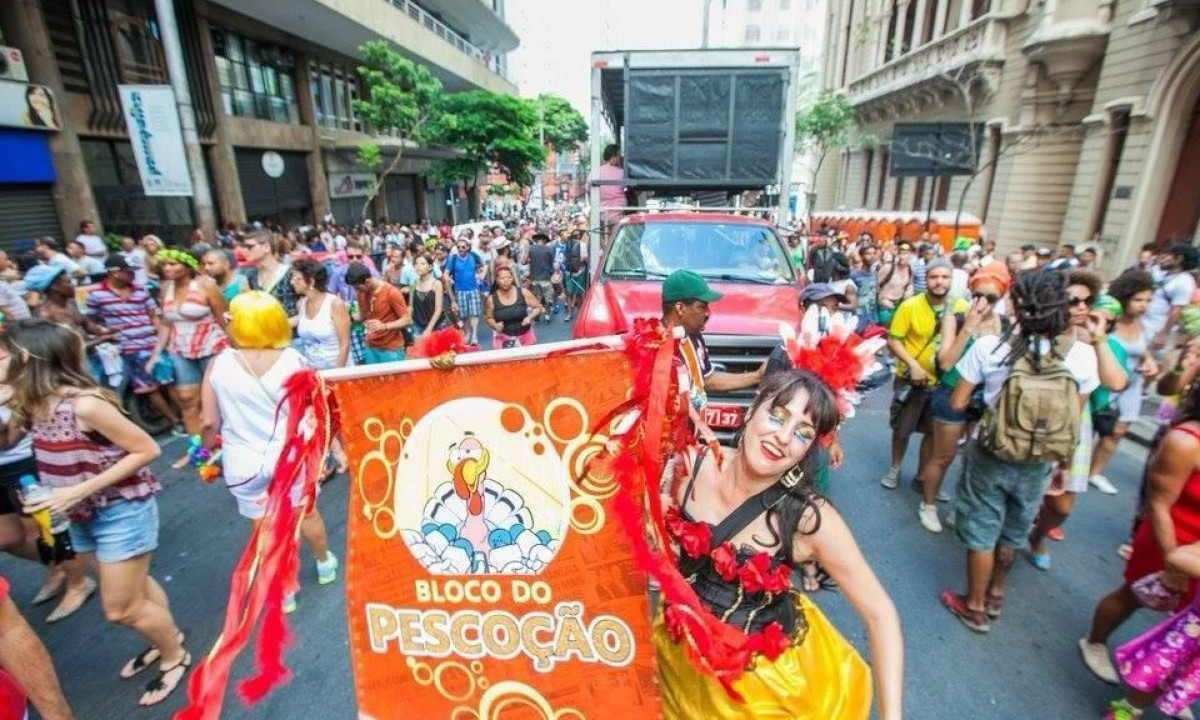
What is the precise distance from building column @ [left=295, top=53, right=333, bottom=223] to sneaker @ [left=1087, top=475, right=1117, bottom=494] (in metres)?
22.0

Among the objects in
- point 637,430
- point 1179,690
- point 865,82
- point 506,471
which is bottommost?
point 1179,690

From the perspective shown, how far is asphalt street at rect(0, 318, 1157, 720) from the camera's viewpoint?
273cm

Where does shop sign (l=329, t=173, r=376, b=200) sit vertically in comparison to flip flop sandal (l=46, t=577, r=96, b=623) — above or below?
above

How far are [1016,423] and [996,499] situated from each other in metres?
0.46

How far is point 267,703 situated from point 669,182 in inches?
256

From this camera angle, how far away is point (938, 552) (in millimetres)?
3867

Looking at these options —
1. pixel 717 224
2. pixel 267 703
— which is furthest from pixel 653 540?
pixel 717 224

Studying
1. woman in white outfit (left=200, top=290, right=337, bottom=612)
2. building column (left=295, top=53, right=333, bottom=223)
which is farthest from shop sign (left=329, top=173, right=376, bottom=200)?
woman in white outfit (left=200, top=290, right=337, bottom=612)

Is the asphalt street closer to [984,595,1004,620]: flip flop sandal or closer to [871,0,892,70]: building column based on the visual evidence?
[984,595,1004,620]: flip flop sandal

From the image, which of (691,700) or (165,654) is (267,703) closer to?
(165,654)

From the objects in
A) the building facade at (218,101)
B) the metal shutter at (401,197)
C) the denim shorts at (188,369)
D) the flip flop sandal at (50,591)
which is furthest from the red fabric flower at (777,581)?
the metal shutter at (401,197)

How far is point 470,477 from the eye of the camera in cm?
153

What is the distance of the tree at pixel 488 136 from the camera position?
25.8m

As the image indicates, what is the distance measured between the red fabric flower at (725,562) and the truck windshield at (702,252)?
12.3 ft
